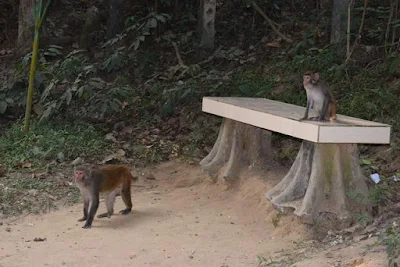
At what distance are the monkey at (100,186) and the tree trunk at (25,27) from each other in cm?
632

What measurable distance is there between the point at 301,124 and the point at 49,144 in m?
4.47

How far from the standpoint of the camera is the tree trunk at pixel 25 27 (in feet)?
44.2

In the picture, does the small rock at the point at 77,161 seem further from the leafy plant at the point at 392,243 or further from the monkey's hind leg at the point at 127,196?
the leafy plant at the point at 392,243

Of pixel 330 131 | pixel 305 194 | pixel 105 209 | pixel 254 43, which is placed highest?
pixel 254 43

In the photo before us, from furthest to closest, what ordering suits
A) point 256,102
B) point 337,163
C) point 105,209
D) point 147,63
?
1. point 147,63
2. point 256,102
3. point 105,209
4. point 337,163

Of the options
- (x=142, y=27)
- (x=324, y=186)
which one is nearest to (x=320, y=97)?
(x=324, y=186)

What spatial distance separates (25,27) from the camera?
534 inches

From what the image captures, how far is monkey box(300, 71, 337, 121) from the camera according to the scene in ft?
23.2

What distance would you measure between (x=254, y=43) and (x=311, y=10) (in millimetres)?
1578

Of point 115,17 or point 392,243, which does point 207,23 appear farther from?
point 392,243

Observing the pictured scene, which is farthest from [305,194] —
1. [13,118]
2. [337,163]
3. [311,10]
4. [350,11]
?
[311,10]

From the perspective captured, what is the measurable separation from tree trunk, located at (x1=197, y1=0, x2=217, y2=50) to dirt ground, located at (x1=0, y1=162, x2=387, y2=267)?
482cm

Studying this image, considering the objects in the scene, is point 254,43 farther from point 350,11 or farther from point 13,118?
point 13,118

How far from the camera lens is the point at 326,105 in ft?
23.2
